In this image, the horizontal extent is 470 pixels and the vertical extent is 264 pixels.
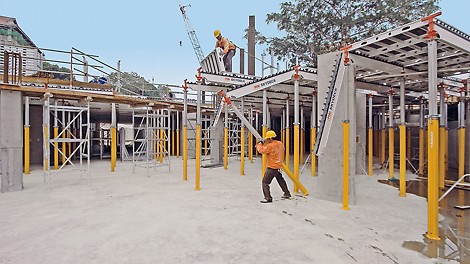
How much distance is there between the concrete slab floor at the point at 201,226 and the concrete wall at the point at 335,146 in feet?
1.14

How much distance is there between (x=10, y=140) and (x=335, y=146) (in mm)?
8594

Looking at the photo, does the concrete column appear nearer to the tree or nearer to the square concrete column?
the square concrete column

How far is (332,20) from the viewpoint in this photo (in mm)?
17609

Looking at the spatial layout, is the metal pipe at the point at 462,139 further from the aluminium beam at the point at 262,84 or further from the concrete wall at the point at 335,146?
the aluminium beam at the point at 262,84

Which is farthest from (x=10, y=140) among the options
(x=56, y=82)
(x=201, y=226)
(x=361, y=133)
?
(x=361, y=133)

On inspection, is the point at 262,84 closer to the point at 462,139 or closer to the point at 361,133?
the point at 361,133

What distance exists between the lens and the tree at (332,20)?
16439 millimetres

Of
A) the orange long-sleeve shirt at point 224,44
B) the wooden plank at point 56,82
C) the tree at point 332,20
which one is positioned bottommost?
the wooden plank at point 56,82

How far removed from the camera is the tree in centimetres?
1644

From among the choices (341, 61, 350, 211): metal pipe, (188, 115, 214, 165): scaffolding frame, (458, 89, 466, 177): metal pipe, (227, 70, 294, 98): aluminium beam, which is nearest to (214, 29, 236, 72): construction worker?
(227, 70, 294, 98): aluminium beam

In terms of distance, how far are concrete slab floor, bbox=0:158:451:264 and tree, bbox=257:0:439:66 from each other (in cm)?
1222

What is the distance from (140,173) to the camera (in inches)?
416

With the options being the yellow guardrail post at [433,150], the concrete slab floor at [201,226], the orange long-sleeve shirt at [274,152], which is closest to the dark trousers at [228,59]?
the concrete slab floor at [201,226]

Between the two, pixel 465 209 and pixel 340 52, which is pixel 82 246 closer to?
pixel 340 52
